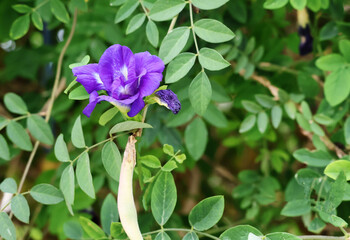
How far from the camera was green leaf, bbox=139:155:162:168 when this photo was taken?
0.77m

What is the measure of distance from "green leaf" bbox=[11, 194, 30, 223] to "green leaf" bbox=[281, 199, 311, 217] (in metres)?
0.48

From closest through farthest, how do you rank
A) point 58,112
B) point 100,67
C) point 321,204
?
point 100,67 < point 321,204 < point 58,112

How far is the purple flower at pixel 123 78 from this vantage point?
26.6 inches

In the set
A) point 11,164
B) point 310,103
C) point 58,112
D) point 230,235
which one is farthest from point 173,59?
point 11,164

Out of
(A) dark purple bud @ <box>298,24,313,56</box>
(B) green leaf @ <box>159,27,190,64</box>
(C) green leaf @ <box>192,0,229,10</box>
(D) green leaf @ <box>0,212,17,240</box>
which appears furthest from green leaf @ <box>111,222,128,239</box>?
(A) dark purple bud @ <box>298,24,313,56</box>

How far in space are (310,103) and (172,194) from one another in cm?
56

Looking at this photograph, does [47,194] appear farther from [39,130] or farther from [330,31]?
[330,31]

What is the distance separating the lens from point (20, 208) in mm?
801

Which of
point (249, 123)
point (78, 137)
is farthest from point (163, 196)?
point (249, 123)

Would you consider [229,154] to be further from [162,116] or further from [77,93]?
[77,93]

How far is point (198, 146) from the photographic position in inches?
42.4

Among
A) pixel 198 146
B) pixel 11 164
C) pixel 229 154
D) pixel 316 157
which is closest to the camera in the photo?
pixel 316 157

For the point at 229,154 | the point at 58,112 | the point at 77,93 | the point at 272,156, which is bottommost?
the point at 229,154

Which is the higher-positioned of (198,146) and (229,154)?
(198,146)
